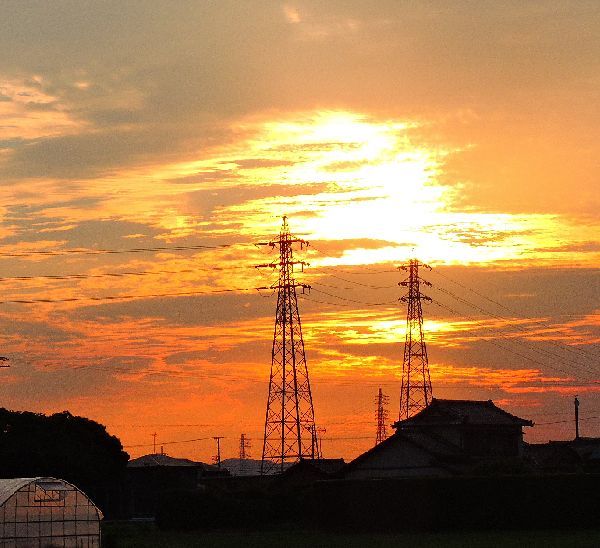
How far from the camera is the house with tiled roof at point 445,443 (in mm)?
79125

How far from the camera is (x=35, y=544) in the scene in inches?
2149

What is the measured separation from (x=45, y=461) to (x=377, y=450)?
35641 mm

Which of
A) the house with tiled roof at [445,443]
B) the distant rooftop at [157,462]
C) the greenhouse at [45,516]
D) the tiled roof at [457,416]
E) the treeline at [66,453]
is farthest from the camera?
the distant rooftop at [157,462]

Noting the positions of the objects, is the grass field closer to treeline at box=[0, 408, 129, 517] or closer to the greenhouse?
the greenhouse

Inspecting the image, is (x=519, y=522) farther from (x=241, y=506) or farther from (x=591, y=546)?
(x=241, y=506)

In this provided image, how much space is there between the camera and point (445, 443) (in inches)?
3206

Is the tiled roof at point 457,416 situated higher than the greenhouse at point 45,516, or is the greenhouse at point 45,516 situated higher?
the tiled roof at point 457,416

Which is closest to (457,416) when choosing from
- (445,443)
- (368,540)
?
(445,443)

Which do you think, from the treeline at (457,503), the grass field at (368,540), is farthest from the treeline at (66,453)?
the treeline at (457,503)

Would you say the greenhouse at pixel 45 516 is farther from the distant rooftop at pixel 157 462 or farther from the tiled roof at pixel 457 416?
the distant rooftop at pixel 157 462

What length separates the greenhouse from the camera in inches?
2125

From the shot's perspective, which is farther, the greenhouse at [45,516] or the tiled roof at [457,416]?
the tiled roof at [457,416]

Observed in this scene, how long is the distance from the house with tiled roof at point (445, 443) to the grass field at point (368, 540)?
1515cm

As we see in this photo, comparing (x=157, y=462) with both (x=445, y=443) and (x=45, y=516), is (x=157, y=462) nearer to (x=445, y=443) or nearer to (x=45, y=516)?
(x=445, y=443)
